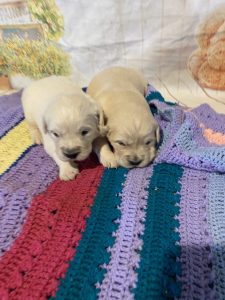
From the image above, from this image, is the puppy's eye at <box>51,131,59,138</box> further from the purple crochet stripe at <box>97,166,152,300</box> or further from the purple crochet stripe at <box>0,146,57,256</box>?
the purple crochet stripe at <box>97,166,152,300</box>

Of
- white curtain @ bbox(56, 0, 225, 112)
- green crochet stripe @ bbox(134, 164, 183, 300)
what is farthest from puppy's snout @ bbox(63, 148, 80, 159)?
white curtain @ bbox(56, 0, 225, 112)

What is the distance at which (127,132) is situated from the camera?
1078 mm

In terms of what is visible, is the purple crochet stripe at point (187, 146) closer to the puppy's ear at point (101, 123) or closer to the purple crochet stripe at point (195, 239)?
the purple crochet stripe at point (195, 239)

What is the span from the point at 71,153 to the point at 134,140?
0.21 meters

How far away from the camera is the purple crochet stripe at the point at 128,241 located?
29.4 inches

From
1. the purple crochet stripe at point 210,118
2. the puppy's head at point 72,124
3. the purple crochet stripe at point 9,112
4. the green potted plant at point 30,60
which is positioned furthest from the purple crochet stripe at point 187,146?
the green potted plant at point 30,60

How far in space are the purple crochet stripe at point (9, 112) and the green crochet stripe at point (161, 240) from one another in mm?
696

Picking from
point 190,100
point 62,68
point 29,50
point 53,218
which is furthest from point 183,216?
point 29,50

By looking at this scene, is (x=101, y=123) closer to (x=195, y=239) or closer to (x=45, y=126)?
(x=45, y=126)

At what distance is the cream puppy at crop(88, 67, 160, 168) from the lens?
3.57 feet

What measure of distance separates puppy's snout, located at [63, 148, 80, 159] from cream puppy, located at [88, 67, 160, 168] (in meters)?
0.13

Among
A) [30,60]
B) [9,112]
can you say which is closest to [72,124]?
[9,112]

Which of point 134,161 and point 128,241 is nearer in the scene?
point 128,241

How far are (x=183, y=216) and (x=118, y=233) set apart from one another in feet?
0.61
